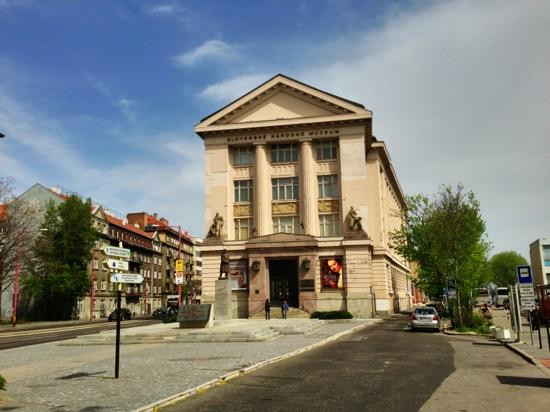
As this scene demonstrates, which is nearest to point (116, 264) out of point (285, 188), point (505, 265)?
point (285, 188)

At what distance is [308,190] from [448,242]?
1812cm

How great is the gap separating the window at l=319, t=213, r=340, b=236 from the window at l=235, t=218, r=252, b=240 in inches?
269

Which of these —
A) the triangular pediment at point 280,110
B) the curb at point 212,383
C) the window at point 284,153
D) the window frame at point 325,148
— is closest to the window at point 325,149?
the window frame at point 325,148

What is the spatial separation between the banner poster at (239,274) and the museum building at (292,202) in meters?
0.09

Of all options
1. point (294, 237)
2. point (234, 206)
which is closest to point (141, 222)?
point (234, 206)

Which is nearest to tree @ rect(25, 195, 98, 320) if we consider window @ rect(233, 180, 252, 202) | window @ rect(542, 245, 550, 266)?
window @ rect(233, 180, 252, 202)

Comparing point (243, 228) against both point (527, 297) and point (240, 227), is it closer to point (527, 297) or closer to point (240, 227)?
point (240, 227)

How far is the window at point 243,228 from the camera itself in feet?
162

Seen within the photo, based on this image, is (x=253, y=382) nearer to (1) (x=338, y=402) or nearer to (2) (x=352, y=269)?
(1) (x=338, y=402)

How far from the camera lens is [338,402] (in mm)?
9516

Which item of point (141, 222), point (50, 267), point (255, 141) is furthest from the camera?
point (141, 222)

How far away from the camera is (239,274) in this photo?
47281mm

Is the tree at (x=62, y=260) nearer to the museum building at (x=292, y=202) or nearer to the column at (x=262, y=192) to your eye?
the museum building at (x=292, y=202)

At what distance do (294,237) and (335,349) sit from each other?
86.0ft
